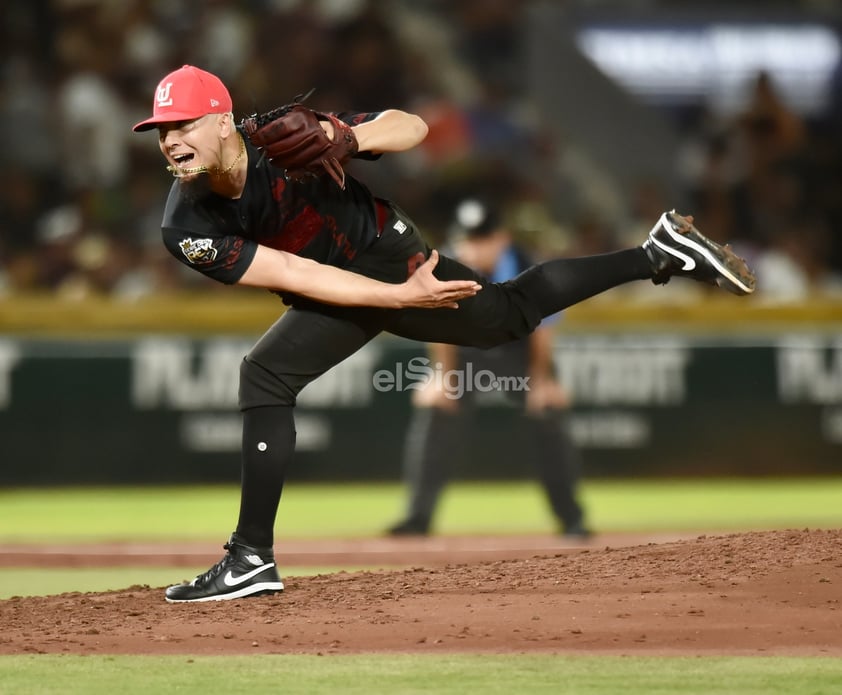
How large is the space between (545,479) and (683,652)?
15.3 feet

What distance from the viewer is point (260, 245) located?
19.2 feet

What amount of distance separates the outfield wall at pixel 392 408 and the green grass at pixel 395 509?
164 mm

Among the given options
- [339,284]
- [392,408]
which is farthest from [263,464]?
[392,408]

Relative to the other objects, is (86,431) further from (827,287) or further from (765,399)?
(827,287)

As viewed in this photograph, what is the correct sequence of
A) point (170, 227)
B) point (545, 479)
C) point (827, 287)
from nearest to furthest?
point (170, 227) < point (545, 479) < point (827, 287)

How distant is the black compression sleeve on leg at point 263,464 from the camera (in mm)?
6086

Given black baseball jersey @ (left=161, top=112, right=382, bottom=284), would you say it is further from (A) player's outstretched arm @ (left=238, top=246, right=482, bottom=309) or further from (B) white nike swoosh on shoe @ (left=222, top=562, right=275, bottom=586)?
(B) white nike swoosh on shoe @ (left=222, top=562, right=275, bottom=586)

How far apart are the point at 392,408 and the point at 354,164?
284 cm

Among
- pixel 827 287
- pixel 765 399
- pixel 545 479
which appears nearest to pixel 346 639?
pixel 545 479

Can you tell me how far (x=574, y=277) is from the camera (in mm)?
6410

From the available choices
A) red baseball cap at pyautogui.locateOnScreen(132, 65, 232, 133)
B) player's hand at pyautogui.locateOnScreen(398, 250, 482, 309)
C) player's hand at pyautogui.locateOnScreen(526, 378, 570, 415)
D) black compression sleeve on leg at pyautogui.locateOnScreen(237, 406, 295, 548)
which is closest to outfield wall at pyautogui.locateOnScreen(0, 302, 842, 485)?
player's hand at pyautogui.locateOnScreen(526, 378, 570, 415)

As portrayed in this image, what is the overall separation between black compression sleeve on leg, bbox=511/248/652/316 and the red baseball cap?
60.2 inches

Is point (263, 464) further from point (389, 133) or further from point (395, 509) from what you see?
point (395, 509)

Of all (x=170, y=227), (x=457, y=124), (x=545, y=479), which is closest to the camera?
(x=170, y=227)
